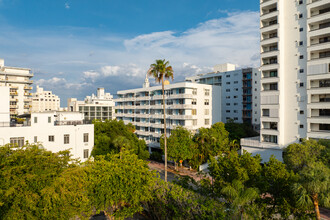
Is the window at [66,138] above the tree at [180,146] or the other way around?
above

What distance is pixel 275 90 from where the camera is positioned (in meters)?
50.6

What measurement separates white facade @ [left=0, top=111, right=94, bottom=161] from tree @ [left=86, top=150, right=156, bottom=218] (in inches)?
Answer: 756

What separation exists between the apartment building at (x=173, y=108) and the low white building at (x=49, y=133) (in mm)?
25075

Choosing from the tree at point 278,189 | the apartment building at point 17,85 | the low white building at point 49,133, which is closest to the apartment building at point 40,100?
the apartment building at point 17,85

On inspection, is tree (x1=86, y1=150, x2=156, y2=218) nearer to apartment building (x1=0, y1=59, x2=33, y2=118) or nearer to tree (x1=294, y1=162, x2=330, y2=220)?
tree (x1=294, y1=162, x2=330, y2=220)

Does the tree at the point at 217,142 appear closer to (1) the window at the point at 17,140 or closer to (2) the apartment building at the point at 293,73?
(2) the apartment building at the point at 293,73

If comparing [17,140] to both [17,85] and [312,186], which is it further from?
[17,85]

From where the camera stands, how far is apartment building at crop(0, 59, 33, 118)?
87.6m

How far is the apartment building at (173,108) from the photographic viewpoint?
63344 millimetres

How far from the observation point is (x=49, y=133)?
4056cm

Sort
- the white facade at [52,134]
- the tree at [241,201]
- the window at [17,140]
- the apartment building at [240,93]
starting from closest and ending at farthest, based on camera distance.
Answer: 1. the tree at [241,201]
2. the window at [17,140]
3. the white facade at [52,134]
4. the apartment building at [240,93]

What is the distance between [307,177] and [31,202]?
72.5 feet

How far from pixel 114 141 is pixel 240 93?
200ft

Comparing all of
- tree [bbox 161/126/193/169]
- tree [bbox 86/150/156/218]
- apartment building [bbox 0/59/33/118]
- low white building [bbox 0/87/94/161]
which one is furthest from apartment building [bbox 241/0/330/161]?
apartment building [bbox 0/59/33/118]
